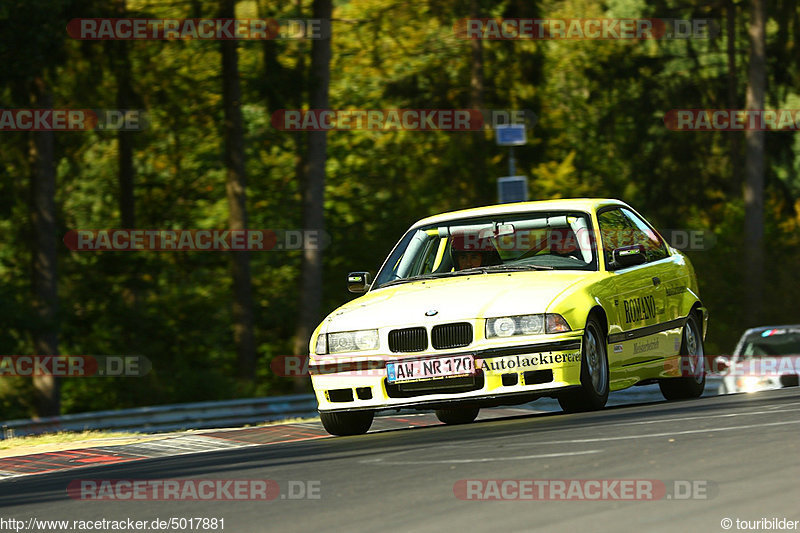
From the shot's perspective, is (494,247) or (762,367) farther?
(762,367)

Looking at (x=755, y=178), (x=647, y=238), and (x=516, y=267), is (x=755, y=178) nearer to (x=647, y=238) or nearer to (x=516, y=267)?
(x=647, y=238)

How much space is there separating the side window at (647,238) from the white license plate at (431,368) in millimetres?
2788

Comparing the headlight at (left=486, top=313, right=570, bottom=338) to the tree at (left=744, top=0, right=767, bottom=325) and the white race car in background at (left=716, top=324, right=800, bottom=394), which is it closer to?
the white race car in background at (left=716, top=324, right=800, bottom=394)

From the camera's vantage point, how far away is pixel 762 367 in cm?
1908

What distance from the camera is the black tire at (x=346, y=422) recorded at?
1095 centimetres

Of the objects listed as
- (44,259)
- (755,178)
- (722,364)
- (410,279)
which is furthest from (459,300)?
(755,178)

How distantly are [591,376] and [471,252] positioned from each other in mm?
1908

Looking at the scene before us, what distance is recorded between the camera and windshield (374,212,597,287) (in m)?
11.2

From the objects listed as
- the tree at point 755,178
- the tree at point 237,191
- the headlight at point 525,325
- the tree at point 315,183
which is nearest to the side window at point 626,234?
the headlight at point 525,325

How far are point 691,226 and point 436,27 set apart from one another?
9.57m

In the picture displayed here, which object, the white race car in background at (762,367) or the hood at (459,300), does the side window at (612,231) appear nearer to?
the hood at (459,300)

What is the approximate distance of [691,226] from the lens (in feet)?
133

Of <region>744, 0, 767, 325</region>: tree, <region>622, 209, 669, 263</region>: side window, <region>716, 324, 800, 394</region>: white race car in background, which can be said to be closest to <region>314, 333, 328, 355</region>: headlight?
<region>622, 209, 669, 263</region>: side window

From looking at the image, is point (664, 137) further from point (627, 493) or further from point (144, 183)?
point (627, 493)
